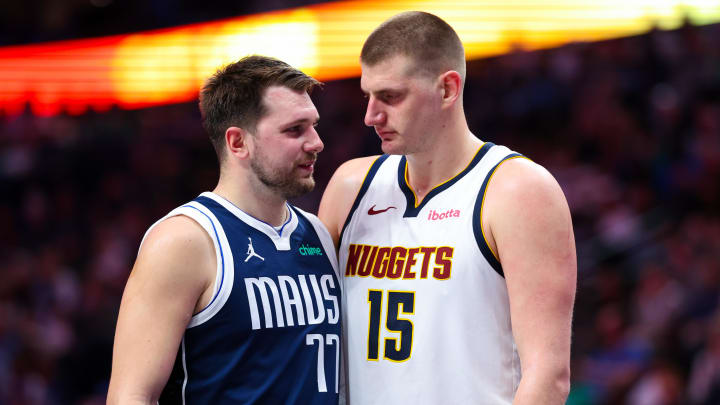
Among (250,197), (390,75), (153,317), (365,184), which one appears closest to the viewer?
(153,317)

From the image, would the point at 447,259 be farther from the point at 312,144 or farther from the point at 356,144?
the point at 356,144

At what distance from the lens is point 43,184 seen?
12.1m

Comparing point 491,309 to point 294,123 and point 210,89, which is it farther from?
point 210,89

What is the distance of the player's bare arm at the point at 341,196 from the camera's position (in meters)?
3.80

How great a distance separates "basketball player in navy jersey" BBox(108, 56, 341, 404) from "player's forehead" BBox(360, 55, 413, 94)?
27 centimetres

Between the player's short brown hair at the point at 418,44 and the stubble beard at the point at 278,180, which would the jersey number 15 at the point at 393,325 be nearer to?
the stubble beard at the point at 278,180

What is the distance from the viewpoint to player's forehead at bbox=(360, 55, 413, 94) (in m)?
3.39

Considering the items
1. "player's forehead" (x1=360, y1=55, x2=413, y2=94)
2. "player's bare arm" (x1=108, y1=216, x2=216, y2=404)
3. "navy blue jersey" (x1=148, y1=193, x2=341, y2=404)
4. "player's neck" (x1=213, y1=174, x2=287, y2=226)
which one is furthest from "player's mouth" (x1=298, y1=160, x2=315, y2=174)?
"player's bare arm" (x1=108, y1=216, x2=216, y2=404)

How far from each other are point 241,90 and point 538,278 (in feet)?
4.21

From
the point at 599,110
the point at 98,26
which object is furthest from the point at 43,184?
the point at 599,110

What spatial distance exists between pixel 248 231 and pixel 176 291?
0.41m

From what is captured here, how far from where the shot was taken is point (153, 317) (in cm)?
310

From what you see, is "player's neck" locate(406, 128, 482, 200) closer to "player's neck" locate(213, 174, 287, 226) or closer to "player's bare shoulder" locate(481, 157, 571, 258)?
"player's bare shoulder" locate(481, 157, 571, 258)

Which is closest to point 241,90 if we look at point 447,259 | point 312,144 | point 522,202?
point 312,144
